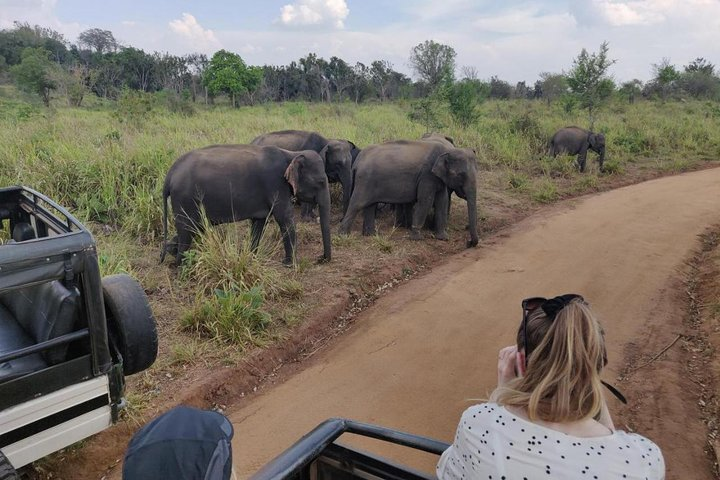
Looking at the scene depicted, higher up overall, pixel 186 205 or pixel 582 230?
pixel 186 205

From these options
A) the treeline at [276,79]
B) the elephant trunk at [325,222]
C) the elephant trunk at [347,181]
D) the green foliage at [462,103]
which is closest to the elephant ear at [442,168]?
the elephant trunk at [347,181]

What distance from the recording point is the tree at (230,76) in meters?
31.9

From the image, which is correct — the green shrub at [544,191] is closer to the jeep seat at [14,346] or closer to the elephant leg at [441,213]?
the elephant leg at [441,213]

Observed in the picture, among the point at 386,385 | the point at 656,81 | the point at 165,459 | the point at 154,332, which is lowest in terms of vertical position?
the point at 386,385

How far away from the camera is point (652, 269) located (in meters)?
7.02

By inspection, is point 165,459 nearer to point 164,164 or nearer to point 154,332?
point 154,332

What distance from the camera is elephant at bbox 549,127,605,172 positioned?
48.5 ft

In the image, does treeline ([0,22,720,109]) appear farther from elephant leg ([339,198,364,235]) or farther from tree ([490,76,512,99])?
elephant leg ([339,198,364,235])

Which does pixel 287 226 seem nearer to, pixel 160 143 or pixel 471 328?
pixel 471 328

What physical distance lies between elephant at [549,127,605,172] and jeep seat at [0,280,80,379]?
13990 mm

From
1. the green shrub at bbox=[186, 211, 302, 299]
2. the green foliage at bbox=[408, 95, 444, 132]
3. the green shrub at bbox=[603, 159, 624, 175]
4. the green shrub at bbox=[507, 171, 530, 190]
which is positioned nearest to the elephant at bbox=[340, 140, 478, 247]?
the green shrub at bbox=[186, 211, 302, 299]

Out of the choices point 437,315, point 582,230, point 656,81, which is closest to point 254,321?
point 437,315

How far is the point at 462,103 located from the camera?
59.0 ft

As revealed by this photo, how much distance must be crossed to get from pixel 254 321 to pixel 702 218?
27.2 feet
